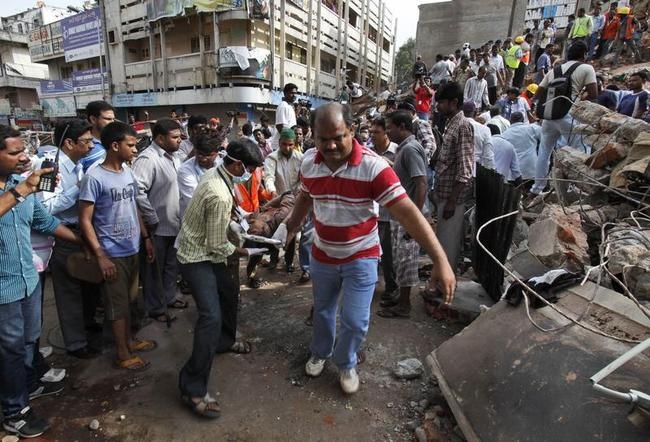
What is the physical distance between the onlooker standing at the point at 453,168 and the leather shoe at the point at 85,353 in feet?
10.9

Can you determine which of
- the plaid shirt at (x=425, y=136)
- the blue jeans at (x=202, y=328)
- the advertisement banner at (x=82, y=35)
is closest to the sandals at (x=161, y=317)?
the blue jeans at (x=202, y=328)

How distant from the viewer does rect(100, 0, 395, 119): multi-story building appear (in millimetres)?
18828

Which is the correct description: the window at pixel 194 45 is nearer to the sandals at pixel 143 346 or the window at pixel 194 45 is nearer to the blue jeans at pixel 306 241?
the blue jeans at pixel 306 241

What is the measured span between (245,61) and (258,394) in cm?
1839

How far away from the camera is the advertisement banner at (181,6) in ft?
59.9

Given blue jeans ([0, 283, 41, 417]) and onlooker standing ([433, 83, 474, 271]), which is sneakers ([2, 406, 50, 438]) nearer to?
blue jeans ([0, 283, 41, 417])

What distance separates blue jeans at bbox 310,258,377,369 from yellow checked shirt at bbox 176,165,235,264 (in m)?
0.66

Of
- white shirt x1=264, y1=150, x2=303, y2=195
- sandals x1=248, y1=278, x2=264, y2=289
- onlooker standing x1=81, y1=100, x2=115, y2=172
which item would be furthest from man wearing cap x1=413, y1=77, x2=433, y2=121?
onlooker standing x1=81, y1=100, x2=115, y2=172

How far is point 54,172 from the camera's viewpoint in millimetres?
2178

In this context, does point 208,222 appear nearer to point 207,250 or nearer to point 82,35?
point 207,250

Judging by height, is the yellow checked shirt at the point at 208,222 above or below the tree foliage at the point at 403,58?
below

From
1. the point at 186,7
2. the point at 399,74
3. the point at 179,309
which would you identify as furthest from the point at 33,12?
the point at 179,309

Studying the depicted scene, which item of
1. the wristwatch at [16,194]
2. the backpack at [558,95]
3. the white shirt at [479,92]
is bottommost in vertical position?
the wristwatch at [16,194]

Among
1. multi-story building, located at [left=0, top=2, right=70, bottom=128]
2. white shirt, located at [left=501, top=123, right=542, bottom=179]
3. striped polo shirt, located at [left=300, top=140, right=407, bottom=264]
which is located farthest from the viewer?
multi-story building, located at [left=0, top=2, right=70, bottom=128]
